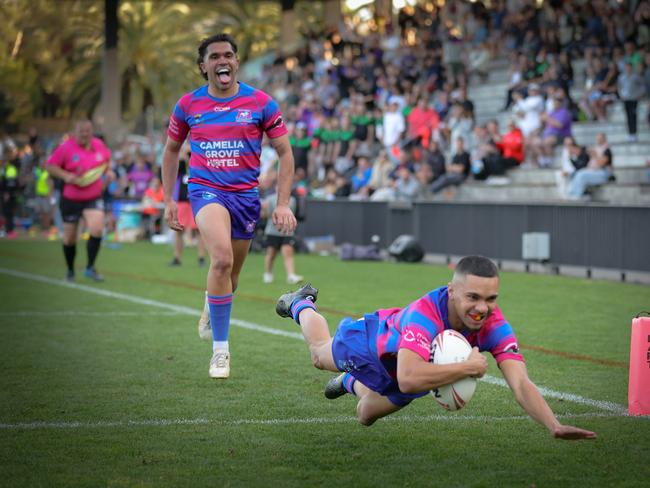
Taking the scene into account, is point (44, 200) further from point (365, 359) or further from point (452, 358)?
point (452, 358)

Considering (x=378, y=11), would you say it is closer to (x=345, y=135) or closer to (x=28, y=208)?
(x=345, y=135)

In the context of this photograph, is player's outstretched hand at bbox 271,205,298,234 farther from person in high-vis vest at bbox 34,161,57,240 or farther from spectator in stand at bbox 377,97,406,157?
person in high-vis vest at bbox 34,161,57,240

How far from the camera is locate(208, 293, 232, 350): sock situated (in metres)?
8.36

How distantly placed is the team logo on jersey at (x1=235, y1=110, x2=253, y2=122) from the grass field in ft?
6.25

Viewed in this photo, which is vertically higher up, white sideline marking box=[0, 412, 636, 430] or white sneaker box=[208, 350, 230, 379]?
white sneaker box=[208, 350, 230, 379]

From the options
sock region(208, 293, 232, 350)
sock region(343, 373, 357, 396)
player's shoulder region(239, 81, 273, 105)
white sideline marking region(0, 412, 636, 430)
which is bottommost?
white sideline marking region(0, 412, 636, 430)

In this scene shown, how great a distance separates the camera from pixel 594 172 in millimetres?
19719

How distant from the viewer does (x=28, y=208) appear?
34.9 metres

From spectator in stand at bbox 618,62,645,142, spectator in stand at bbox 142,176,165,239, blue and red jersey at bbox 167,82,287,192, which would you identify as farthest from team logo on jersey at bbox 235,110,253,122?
spectator in stand at bbox 142,176,165,239

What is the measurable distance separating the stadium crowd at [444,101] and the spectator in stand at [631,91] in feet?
0.09

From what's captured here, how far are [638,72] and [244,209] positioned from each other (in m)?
14.7

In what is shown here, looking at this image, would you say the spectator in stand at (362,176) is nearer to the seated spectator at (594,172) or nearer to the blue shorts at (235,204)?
the seated spectator at (594,172)

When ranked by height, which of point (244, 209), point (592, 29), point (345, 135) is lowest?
point (244, 209)

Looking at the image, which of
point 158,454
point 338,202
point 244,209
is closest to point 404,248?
point 338,202
